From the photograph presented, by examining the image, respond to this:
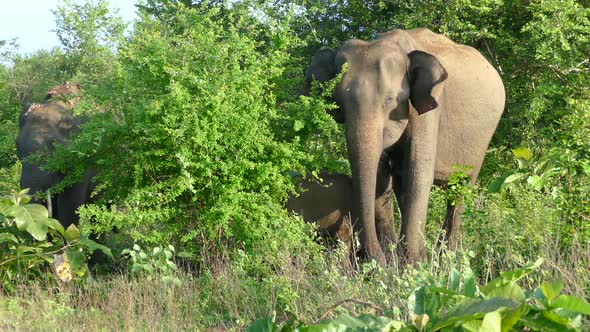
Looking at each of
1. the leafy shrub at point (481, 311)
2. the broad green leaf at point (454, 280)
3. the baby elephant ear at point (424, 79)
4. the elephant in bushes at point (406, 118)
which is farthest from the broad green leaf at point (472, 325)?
the baby elephant ear at point (424, 79)

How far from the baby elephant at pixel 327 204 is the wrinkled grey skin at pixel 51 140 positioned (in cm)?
319

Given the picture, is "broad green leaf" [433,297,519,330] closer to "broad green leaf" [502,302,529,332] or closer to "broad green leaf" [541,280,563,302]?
"broad green leaf" [502,302,529,332]

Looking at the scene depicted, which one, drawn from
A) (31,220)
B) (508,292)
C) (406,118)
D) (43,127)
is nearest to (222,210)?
(31,220)

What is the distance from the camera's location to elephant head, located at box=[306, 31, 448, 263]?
9.44 m

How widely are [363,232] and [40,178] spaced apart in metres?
4.63

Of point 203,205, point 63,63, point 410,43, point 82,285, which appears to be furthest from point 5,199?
point 63,63

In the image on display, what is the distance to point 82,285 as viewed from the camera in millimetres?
8867

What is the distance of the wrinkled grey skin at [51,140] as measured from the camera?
12039 millimetres

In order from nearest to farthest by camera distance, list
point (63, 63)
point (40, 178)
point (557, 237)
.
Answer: point (557, 237) → point (40, 178) → point (63, 63)

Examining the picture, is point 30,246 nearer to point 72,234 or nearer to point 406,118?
point 72,234

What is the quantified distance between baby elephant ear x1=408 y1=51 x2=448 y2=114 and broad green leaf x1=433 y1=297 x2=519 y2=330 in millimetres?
5489

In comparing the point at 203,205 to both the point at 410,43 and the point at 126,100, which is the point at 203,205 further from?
the point at 410,43

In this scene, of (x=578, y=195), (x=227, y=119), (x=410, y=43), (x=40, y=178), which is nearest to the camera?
(x=578, y=195)

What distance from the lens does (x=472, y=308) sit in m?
4.46
